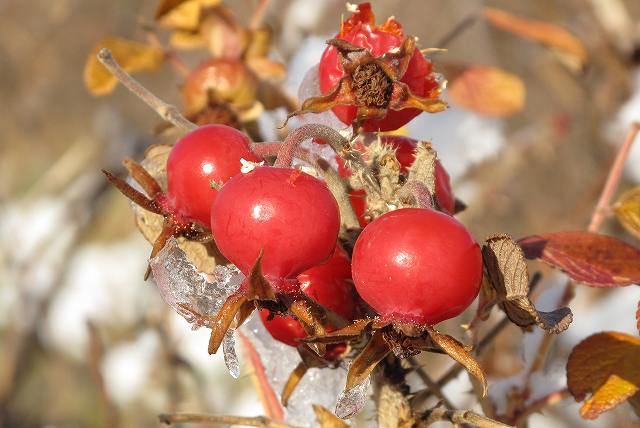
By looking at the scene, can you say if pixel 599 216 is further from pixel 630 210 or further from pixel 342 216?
pixel 342 216

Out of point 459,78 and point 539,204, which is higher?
point 459,78

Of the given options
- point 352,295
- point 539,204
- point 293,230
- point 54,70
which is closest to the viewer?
point 293,230

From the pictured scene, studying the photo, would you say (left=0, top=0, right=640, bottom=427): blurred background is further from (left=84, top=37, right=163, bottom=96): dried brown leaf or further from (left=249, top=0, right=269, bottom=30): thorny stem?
(left=84, top=37, right=163, bottom=96): dried brown leaf

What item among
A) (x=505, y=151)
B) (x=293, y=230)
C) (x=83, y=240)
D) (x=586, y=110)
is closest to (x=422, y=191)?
(x=293, y=230)

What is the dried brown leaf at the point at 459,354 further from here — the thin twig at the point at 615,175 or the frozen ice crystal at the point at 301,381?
the thin twig at the point at 615,175

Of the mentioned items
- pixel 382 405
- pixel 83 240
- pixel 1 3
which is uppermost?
pixel 382 405

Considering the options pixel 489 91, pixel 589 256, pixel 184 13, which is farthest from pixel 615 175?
pixel 184 13

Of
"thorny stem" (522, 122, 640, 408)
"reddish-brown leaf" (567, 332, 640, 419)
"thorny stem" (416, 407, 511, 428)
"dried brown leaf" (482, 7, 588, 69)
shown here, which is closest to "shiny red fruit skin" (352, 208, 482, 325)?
"thorny stem" (416, 407, 511, 428)

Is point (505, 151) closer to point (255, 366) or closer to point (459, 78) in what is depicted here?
point (459, 78)

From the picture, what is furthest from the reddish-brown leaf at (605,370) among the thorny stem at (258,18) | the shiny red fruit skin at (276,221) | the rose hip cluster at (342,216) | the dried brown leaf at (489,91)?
the thorny stem at (258,18)
